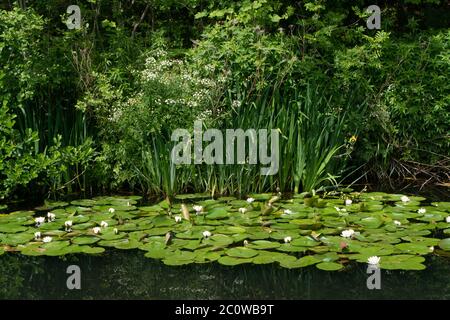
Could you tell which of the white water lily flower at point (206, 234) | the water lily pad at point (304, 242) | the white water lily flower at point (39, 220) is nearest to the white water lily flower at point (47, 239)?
the white water lily flower at point (39, 220)

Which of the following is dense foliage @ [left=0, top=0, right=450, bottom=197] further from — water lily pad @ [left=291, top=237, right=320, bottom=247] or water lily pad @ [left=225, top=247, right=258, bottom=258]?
water lily pad @ [left=225, top=247, right=258, bottom=258]

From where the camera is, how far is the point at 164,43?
23.6 feet

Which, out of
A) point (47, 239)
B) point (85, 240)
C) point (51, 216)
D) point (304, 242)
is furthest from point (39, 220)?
point (304, 242)

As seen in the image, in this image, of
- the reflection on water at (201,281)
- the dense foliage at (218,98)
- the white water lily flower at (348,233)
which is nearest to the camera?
the reflection on water at (201,281)

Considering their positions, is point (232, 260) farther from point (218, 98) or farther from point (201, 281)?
point (218, 98)

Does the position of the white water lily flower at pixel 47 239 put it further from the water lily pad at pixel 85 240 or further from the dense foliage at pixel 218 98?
the dense foliage at pixel 218 98

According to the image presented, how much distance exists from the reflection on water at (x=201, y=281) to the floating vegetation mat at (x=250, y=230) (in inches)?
2.6

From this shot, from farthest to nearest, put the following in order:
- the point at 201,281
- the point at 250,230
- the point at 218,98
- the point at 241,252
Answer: the point at 218,98 → the point at 250,230 → the point at 241,252 → the point at 201,281

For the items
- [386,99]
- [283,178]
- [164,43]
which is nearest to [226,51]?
[164,43]

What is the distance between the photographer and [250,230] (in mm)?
5121

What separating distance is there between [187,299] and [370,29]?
4.54 metres

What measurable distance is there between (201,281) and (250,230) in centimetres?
90

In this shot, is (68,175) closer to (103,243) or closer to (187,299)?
(103,243)

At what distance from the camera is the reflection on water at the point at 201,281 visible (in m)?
4.12
